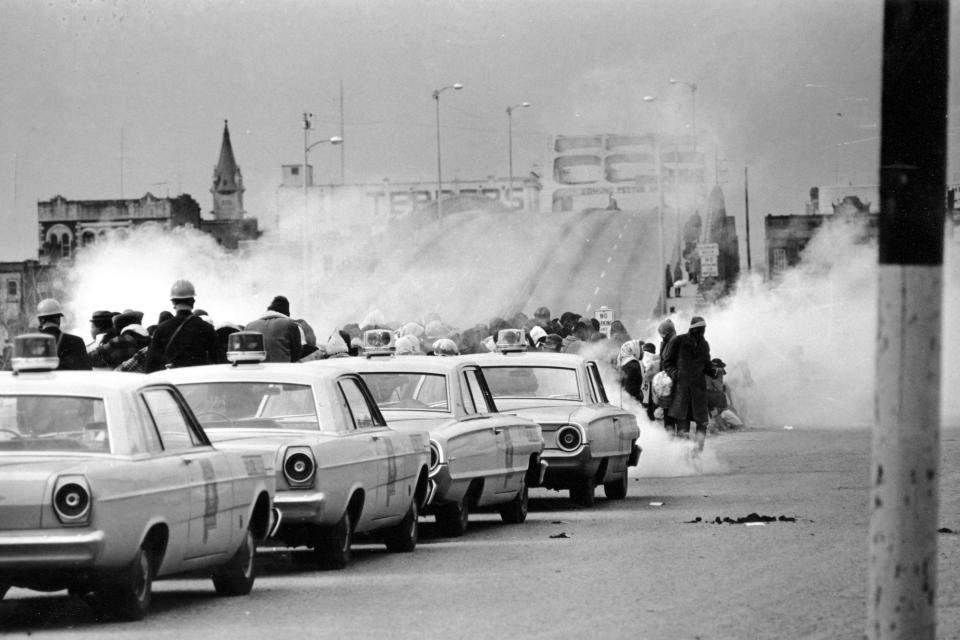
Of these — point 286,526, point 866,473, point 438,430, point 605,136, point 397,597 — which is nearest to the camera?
point 397,597

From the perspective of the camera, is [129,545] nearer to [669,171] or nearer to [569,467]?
[569,467]

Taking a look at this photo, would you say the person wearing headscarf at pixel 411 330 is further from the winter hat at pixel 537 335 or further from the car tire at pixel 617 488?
the car tire at pixel 617 488

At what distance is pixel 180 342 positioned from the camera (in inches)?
645

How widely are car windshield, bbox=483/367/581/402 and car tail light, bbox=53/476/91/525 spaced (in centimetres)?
1034

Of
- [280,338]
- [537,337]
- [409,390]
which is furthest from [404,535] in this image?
[537,337]

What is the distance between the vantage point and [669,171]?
5802 inches

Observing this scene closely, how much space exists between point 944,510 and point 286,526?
286 inches

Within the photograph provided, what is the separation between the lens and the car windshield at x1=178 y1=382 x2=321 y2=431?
13266 millimetres

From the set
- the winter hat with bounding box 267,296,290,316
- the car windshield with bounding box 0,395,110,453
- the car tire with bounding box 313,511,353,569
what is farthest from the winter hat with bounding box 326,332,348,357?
the car windshield with bounding box 0,395,110,453

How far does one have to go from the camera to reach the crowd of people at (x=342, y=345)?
53.8 feet

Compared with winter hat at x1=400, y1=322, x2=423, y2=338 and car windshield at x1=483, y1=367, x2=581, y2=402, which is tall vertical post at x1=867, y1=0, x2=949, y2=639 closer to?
car windshield at x1=483, y1=367, x2=581, y2=402

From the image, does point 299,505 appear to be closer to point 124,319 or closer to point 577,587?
point 577,587

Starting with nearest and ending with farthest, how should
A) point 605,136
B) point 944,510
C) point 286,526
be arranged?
point 286,526, point 944,510, point 605,136

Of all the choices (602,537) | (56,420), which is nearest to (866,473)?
(602,537)
